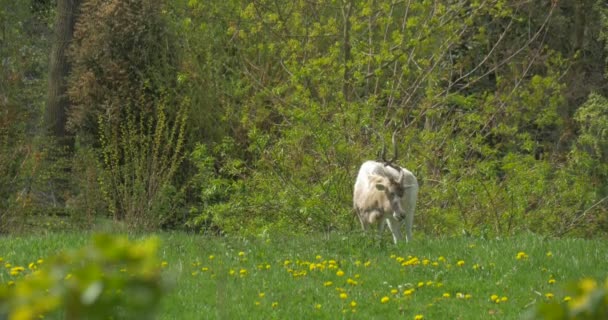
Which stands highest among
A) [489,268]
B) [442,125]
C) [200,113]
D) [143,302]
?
[143,302]

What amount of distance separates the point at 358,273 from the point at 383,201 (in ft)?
14.1

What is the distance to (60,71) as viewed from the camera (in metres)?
26.0

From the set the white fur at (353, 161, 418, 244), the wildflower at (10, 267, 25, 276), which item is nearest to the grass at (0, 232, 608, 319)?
the wildflower at (10, 267, 25, 276)

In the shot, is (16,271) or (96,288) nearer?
(96,288)

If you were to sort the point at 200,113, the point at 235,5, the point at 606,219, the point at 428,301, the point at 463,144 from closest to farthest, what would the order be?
the point at 428,301
the point at 463,144
the point at 606,219
the point at 235,5
the point at 200,113

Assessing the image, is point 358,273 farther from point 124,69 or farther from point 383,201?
point 124,69

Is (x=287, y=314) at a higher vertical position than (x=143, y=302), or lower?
lower

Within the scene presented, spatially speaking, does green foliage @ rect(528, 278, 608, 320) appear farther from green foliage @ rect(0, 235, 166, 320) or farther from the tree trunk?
the tree trunk

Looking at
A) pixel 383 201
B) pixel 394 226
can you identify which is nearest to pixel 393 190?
pixel 383 201

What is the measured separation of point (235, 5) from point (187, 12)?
8.21ft

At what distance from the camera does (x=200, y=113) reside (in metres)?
22.0

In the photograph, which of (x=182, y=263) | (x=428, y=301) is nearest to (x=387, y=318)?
(x=428, y=301)

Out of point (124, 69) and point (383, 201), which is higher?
point (383, 201)

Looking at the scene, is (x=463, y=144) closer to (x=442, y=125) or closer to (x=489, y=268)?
(x=442, y=125)
